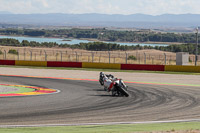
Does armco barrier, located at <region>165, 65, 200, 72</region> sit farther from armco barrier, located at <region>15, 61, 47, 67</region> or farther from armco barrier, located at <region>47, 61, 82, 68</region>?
armco barrier, located at <region>15, 61, 47, 67</region>

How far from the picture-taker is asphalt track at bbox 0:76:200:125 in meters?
13.7

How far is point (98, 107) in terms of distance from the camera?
16.4 metres

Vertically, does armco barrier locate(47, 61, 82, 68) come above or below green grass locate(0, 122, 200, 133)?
below

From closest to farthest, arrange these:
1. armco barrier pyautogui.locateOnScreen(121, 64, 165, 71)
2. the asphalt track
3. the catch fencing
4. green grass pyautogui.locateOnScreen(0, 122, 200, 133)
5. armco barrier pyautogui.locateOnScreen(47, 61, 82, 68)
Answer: green grass pyautogui.locateOnScreen(0, 122, 200, 133)
the asphalt track
armco barrier pyautogui.locateOnScreen(121, 64, 165, 71)
armco barrier pyautogui.locateOnScreen(47, 61, 82, 68)
the catch fencing

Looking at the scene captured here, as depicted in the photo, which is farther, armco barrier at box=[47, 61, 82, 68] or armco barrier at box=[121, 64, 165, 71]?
armco barrier at box=[47, 61, 82, 68]

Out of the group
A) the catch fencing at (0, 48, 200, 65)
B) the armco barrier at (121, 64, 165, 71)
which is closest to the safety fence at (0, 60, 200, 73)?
the armco barrier at (121, 64, 165, 71)

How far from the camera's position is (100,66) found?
4247 cm

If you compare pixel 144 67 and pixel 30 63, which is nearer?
pixel 144 67

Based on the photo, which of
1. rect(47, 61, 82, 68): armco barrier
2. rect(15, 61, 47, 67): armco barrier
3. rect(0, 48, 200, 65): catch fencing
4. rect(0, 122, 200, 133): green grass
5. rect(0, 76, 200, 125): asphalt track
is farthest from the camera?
rect(0, 48, 200, 65): catch fencing

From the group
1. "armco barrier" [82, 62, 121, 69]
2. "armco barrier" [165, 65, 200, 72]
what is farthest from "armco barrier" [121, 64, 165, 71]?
"armco barrier" [82, 62, 121, 69]

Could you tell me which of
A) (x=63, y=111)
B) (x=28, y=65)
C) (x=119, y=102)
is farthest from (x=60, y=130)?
(x=28, y=65)

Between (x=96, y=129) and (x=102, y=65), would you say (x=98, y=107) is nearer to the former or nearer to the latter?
(x=96, y=129)

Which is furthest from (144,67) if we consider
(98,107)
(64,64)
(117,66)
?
(98,107)

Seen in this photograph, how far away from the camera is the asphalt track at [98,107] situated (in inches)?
538
